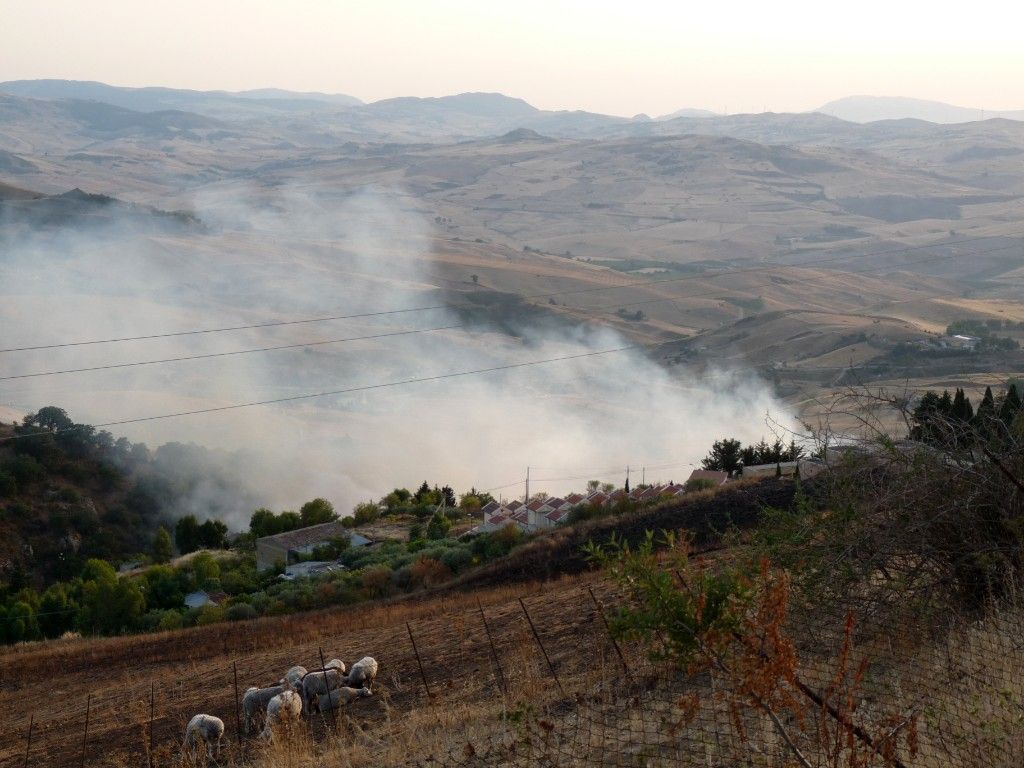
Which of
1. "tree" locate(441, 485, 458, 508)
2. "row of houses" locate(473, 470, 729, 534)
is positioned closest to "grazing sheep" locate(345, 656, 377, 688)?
"row of houses" locate(473, 470, 729, 534)

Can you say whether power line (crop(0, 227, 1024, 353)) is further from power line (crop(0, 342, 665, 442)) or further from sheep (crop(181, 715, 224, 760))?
sheep (crop(181, 715, 224, 760))

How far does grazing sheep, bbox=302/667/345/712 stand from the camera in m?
12.0

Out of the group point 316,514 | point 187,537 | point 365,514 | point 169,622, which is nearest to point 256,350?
point 187,537

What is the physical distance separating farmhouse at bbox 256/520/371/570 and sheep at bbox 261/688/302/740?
24735 mm

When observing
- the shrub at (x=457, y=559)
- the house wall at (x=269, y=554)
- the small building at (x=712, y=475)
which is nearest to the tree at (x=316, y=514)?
the house wall at (x=269, y=554)

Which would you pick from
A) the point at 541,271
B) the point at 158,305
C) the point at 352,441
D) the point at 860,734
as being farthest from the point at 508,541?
the point at 541,271

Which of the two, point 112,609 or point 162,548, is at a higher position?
point 112,609

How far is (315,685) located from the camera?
1218 cm

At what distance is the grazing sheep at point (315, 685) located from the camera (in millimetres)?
12031

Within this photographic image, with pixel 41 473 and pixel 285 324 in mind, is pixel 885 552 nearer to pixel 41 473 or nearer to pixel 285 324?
pixel 41 473

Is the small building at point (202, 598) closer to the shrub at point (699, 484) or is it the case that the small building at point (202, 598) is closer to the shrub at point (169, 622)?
the shrub at point (169, 622)

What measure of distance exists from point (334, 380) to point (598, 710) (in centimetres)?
7533

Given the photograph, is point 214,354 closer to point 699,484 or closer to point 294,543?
point 294,543

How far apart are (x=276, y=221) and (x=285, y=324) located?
230 ft
